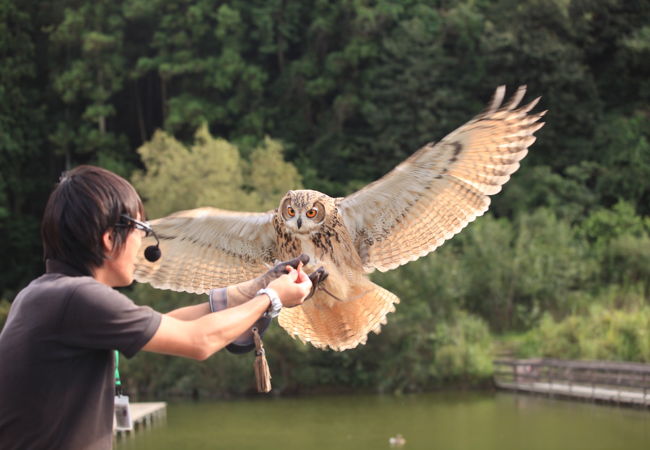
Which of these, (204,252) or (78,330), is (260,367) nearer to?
(78,330)

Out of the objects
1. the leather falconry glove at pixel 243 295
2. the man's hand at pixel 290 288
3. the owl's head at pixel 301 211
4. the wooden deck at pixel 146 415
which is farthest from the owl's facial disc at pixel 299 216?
the wooden deck at pixel 146 415

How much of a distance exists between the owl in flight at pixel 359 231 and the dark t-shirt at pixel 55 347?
1460 millimetres

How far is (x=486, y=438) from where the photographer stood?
41.7 ft

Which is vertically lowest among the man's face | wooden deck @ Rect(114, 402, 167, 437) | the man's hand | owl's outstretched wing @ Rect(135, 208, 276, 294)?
wooden deck @ Rect(114, 402, 167, 437)

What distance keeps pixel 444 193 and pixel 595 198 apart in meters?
18.2

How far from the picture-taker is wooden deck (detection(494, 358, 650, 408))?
543 inches

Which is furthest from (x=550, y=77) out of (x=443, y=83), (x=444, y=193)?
(x=444, y=193)

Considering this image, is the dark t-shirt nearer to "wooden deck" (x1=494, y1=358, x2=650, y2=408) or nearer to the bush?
"wooden deck" (x1=494, y1=358, x2=650, y2=408)

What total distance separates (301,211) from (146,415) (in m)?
12.0

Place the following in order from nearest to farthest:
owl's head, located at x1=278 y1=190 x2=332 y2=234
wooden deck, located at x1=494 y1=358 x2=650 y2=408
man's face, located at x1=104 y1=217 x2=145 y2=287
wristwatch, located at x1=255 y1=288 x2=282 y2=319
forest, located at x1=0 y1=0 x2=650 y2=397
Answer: man's face, located at x1=104 y1=217 x2=145 y2=287, wristwatch, located at x1=255 y1=288 x2=282 y2=319, owl's head, located at x1=278 y1=190 x2=332 y2=234, wooden deck, located at x1=494 y1=358 x2=650 y2=408, forest, located at x1=0 y1=0 x2=650 y2=397

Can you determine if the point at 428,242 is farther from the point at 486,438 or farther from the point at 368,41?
the point at 368,41

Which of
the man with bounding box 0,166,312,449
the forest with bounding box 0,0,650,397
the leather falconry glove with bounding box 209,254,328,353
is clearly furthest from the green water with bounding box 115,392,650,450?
the man with bounding box 0,166,312,449

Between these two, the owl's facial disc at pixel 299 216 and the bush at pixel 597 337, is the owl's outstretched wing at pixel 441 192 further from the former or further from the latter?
the bush at pixel 597 337

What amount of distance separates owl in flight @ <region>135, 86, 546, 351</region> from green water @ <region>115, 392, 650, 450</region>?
30.8 feet
